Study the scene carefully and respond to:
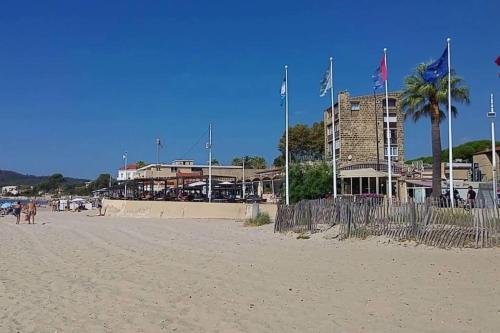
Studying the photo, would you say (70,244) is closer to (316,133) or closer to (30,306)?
(30,306)

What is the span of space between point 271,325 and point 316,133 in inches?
2488

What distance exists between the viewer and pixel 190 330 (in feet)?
24.0

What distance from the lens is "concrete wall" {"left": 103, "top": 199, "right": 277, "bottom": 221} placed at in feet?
105

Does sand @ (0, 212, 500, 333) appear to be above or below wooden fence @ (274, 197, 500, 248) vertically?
below

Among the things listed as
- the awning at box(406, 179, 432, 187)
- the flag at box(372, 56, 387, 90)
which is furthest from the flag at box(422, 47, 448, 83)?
the awning at box(406, 179, 432, 187)

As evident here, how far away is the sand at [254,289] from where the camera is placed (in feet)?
25.2

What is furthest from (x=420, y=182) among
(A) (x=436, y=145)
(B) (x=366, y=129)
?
(B) (x=366, y=129)

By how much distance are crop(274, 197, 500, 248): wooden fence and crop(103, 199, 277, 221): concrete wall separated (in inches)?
355

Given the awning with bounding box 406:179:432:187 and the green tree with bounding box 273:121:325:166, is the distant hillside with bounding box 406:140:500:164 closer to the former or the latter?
the green tree with bounding box 273:121:325:166

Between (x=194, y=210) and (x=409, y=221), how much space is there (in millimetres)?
20848

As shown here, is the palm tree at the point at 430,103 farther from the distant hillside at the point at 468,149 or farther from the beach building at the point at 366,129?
the distant hillside at the point at 468,149

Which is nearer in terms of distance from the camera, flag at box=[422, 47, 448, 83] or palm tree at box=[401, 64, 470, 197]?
flag at box=[422, 47, 448, 83]

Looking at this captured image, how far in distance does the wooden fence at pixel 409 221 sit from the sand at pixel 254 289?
432mm

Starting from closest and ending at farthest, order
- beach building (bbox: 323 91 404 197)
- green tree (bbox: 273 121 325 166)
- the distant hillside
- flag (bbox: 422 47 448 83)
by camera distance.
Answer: flag (bbox: 422 47 448 83), beach building (bbox: 323 91 404 197), green tree (bbox: 273 121 325 166), the distant hillside
